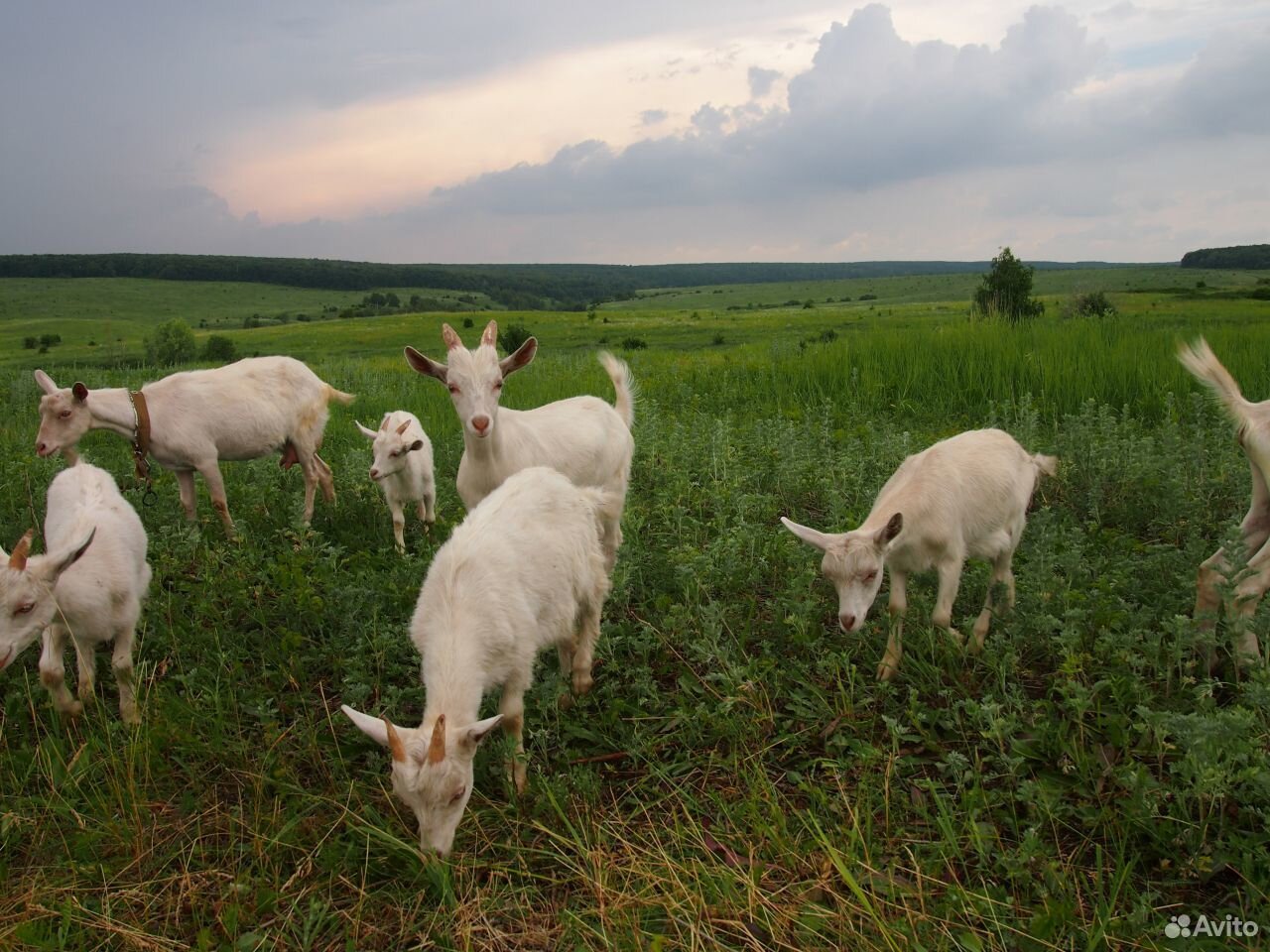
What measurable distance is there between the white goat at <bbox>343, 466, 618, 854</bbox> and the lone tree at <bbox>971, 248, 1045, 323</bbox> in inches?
783

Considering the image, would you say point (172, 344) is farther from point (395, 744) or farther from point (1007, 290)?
point (395, 744)

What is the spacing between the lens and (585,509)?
5055 mm

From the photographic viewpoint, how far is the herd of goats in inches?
148

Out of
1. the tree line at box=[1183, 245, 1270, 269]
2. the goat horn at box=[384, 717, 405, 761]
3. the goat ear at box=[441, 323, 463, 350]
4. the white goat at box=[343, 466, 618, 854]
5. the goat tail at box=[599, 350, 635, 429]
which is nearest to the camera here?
the goat horn at box=[384, 717, 405, 761]

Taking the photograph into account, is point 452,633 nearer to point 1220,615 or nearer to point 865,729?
point 865,729

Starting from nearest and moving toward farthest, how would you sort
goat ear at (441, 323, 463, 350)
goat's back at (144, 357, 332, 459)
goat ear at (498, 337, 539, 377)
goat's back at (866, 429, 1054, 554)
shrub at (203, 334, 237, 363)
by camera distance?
goat's back at (866, 429, 1054, 554), goat ear at (441, 323, 463, 350), goat ear at (498, 337, 539, 377), goat's back at (144, 357, 332, 459), shrub at (203, 334, 237, 363)

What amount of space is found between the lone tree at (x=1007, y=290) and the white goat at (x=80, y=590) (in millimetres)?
21057

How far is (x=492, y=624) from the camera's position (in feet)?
13.1

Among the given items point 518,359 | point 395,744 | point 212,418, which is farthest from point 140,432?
point 395,744

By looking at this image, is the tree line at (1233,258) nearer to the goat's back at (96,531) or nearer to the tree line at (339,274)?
the tree line at (339,274)

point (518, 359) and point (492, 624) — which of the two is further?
point (518, 359)

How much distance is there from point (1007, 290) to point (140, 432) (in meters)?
21.7

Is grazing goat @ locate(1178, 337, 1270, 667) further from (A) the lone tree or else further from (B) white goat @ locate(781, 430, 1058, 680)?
(A) the lone tree

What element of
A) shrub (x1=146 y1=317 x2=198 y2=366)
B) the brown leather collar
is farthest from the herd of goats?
shrub (x1=146 y1=317 x2=198 y2=366)
